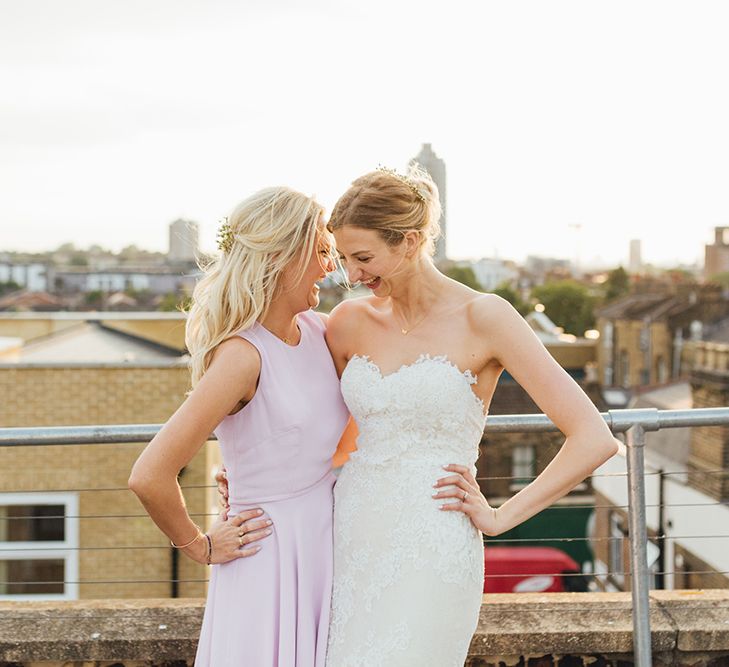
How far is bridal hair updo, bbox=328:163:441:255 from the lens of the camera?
2.31m

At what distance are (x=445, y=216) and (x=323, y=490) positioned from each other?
0.98 meters

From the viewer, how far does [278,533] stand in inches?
92.2

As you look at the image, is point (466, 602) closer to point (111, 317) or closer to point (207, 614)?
point (207, 614)

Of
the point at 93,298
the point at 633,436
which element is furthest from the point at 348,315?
Result: the point at 93,298

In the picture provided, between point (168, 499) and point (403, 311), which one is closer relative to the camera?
point (168, 499)

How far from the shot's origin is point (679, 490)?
688 inches

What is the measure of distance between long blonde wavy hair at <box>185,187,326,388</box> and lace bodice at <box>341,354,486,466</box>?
0.40 meters

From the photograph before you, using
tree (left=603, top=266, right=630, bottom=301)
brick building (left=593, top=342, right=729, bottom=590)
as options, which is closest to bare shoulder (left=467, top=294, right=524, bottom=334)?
brick building (left=593, top=342, right=729, bottom=590)

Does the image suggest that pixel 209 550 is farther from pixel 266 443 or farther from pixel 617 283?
pixel 617 283

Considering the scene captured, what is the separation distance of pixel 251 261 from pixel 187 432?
484 mm

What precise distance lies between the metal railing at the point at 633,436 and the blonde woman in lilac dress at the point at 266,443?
2.56 feet

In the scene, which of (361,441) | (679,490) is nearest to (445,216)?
(361,441)

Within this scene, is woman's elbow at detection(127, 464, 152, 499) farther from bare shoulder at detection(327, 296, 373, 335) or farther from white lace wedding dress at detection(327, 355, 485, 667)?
bare shoulder at detection(327, 296, 373, 335)

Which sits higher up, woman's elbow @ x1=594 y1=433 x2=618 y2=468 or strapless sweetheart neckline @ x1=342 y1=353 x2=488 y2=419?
strapless sweetheart neckline @ x1=342 y1=353 x2=488 y2=419
